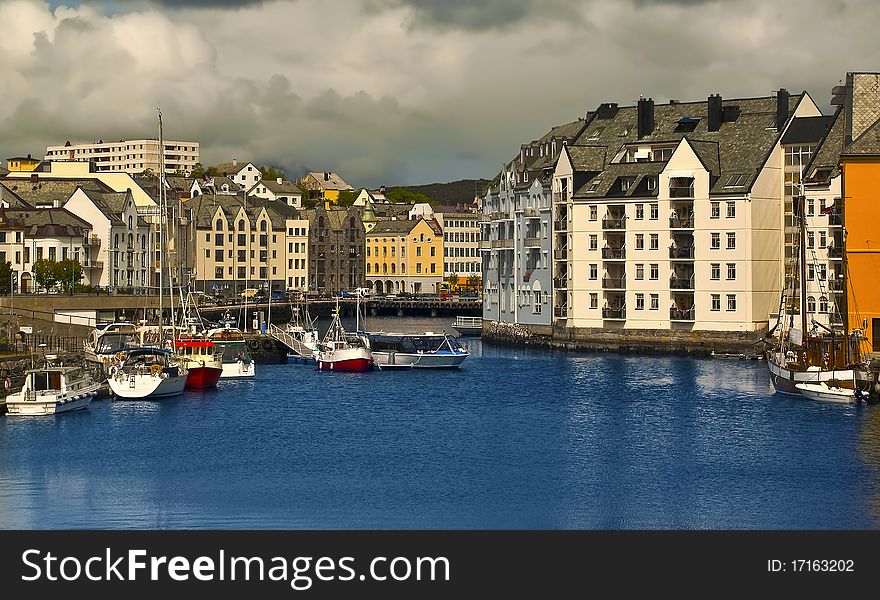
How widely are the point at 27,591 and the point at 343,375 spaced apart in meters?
59.1

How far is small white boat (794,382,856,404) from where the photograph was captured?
6900 centimetres

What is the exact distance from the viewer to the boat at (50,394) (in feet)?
206

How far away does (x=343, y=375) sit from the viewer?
89.0 m

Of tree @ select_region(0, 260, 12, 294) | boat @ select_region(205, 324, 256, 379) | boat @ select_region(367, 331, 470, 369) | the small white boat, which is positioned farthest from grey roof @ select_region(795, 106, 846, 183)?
tree @ select_region(0, 260, 12, 294)

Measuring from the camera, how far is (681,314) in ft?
332

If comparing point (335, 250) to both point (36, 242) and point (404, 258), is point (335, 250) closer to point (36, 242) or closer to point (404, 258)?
point (404, 258)

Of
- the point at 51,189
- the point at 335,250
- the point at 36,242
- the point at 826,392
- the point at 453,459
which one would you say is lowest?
the point at 453,459

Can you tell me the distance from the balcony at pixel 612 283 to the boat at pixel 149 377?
37.2 metres

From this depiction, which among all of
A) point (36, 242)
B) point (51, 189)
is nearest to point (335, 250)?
point (51, 189)

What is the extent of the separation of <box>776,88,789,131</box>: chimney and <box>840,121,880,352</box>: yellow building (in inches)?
780

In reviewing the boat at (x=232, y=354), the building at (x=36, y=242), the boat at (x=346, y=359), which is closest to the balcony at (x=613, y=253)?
the boat at (x=346, y=359)

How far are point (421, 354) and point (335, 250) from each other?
93404mm

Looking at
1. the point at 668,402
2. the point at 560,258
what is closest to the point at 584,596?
the point at 668,402

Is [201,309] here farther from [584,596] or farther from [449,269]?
→ [584,596]
